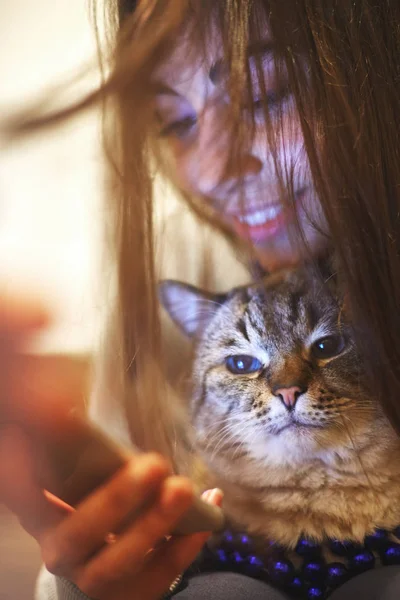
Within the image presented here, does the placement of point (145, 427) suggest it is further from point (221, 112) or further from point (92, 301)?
point (221, 112)

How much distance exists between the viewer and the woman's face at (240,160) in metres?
0.52

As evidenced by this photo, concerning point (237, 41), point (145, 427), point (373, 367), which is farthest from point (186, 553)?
point (237, 41)

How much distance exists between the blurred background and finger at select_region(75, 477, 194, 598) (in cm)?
15

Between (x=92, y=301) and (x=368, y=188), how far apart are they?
1.10 feet

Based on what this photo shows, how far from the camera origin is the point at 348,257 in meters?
0.49

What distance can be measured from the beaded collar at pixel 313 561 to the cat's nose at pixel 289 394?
133 mm

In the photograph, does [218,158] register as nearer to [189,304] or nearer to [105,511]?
[189,304]

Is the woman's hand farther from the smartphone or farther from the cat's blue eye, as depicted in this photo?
the cat's blue eye

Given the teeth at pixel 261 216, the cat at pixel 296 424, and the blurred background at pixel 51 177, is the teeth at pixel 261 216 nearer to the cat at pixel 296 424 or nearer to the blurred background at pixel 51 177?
the cat at pixel 296 424

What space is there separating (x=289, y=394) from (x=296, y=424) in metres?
0.03

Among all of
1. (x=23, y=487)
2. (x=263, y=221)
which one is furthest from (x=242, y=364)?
(x=23, y=487)

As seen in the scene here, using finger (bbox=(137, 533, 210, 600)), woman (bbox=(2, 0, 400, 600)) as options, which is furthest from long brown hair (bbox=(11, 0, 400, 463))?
finger (bbox=(137, 533, 210, 600))

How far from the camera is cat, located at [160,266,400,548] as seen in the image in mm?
502

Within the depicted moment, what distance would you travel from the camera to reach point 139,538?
388mm
